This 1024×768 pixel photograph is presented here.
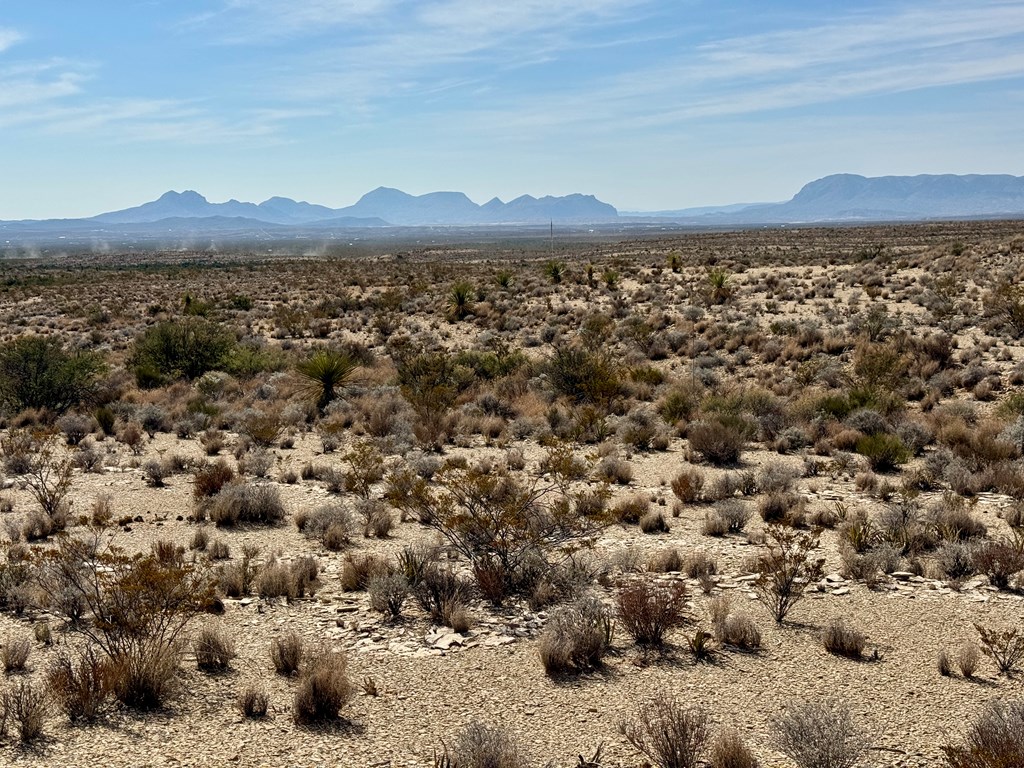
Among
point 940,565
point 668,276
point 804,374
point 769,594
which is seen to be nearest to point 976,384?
point 804,374

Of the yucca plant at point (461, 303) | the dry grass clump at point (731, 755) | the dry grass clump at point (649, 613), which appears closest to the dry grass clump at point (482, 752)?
the dry grass clump at point (731, 755)

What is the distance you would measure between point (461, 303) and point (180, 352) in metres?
15.1

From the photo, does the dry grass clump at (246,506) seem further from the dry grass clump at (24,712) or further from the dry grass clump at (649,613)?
the dry grass clump at (649,613)

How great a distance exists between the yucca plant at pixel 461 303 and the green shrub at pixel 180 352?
12.9 metres

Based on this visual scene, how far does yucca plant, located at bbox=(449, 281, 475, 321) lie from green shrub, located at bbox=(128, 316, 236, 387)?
12907 millimetres

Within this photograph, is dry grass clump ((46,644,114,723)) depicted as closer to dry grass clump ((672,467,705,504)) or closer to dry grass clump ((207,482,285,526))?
dry grass clump ((207,482,285,526))

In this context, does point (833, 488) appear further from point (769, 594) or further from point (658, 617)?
point (658, 617)

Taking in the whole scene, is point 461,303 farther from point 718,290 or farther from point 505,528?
point 505,528

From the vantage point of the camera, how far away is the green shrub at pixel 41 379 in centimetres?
1816

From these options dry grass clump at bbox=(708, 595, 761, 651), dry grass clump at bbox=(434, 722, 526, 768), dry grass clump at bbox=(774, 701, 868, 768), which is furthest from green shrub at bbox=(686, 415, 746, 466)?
dry grass clump at bbox=(434, 722, 526, 768)

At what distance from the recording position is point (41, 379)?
1838 centimetres

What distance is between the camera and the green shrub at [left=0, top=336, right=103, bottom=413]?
18.2 m

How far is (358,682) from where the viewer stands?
6.70 meters

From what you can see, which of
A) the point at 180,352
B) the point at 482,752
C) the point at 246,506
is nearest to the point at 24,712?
the point at 482,752
